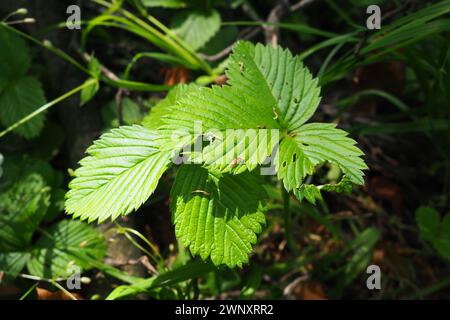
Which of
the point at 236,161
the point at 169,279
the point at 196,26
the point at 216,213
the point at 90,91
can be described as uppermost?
the point at 196,26

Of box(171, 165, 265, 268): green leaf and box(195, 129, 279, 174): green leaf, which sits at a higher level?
box(195, 129, 279, 174): green leaf

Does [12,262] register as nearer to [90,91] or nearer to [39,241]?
[39,241]

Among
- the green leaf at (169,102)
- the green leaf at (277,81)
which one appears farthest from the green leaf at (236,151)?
the green leaf at (169,102)

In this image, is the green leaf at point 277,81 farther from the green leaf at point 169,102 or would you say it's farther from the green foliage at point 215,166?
the green leaf at point 169,102

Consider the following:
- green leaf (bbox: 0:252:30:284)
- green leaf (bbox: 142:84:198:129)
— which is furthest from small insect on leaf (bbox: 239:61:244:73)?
green leaf (bbox: 0:252:30:284)

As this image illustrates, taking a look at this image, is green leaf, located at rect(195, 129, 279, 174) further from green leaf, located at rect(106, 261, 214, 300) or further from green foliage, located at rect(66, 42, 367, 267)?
green leaf, located at rect(106, 261, 214, 300)

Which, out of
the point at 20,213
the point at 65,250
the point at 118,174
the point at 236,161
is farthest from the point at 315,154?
the point at 20,213
